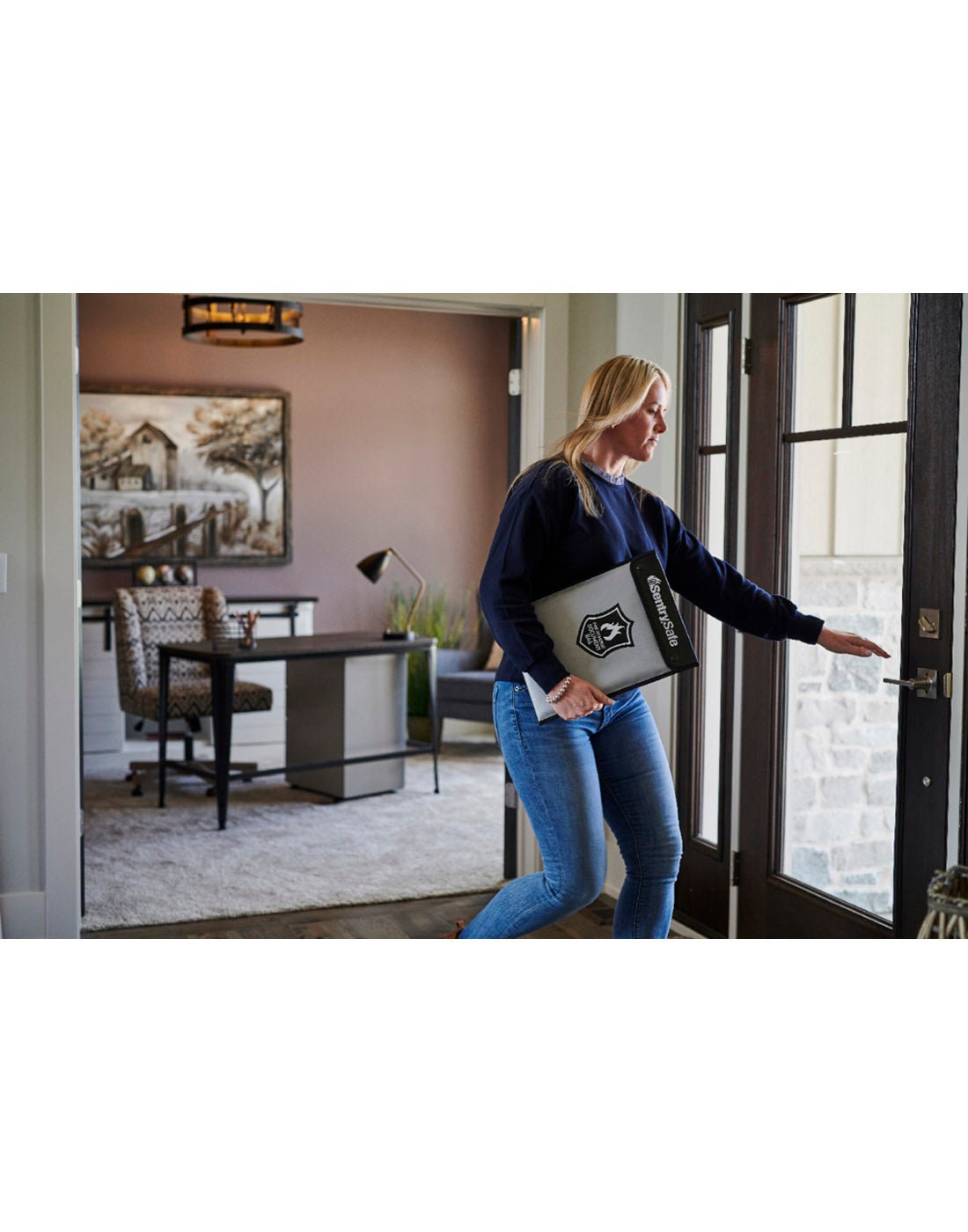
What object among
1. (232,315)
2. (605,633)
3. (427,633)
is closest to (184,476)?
(427,633)

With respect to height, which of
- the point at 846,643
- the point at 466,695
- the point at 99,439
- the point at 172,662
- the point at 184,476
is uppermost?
the point at 99,439

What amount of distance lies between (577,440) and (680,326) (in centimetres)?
138

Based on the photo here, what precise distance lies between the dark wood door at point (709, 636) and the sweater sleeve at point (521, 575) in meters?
1.15

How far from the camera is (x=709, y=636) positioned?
12.3 ft

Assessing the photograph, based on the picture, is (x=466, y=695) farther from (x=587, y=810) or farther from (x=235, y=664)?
(x=587, y=810)

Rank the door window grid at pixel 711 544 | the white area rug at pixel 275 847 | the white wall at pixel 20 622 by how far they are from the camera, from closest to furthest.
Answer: the white wall at pixel 20 622
the door window grid at pixel 711 544
the white area rug at pixel 275 847

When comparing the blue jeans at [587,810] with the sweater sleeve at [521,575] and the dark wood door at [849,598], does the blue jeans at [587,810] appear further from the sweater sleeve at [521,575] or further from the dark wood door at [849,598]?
the dark wood door at [849,598]

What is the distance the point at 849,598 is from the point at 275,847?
2.69m

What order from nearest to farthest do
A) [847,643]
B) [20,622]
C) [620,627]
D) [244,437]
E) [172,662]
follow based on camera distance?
1. [620,627]
2. [847,643]
3. [20,622]
4. [172,662]
5. [244,437]

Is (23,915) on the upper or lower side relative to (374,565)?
lower

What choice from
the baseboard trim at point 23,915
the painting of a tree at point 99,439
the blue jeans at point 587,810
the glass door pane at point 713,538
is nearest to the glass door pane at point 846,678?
the glass door pane at point 713,538

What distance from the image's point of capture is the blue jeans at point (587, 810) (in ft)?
8.09
